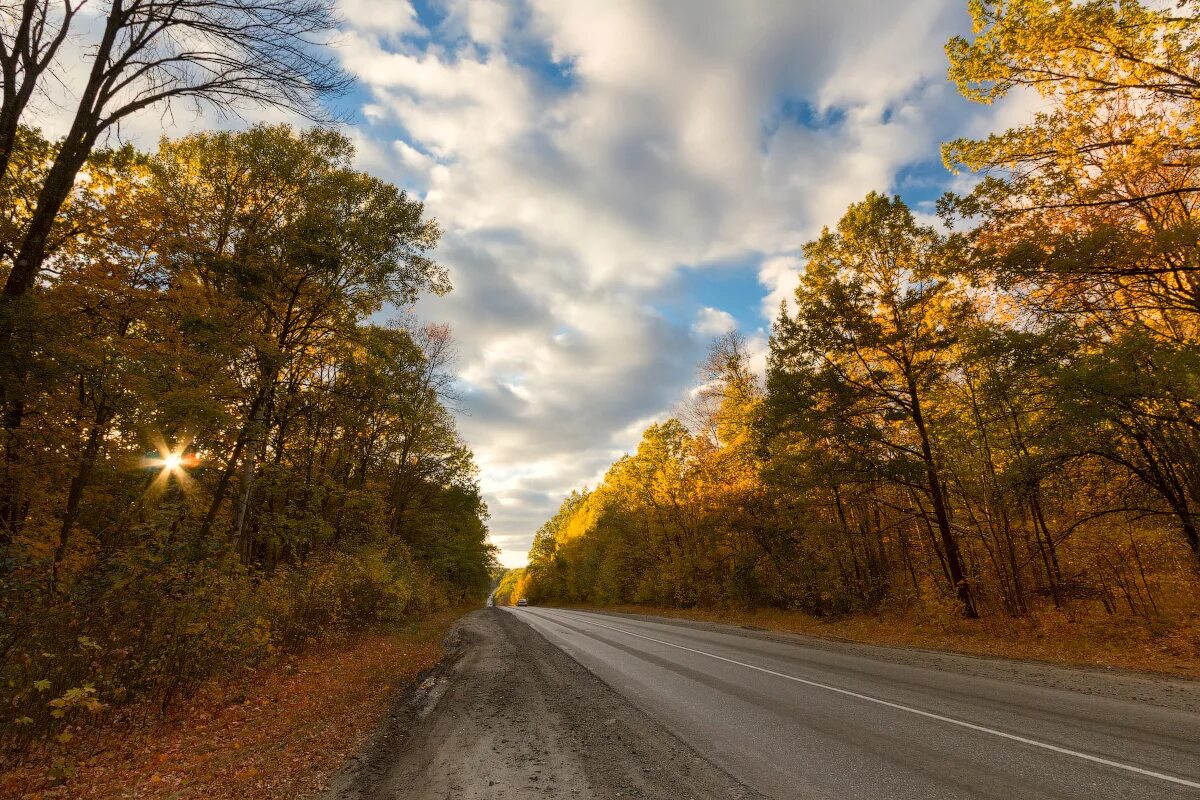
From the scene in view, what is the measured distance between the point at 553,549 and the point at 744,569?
5147cm

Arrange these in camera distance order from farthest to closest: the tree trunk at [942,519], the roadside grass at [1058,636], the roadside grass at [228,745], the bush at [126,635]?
the tree trunk at [942,519]
the roadside grass at [1058,636]
the bush at [126,635]
the roadside grass at [228,745]

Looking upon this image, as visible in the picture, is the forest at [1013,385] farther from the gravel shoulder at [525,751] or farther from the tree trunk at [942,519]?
the gravel shoulder at [525,751]

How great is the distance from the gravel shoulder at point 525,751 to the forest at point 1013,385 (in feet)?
36.8

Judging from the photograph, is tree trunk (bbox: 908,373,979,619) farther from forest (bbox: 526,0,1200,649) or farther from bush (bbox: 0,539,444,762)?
bush (bbox: 0,539,444,762)

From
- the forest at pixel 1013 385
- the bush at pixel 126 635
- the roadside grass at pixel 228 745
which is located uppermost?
the forest at pixel 1013 385

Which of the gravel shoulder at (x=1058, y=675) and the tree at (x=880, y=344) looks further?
the tree at (x=880, y=344)

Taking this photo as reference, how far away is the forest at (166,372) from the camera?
6766mm

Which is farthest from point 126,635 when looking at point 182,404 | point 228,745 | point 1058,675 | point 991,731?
point 1058,675

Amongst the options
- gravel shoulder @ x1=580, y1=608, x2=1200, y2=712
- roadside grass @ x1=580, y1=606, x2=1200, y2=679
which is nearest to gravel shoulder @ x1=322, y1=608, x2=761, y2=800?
gravel shoulder @ x1=580, y1=608, x2=1200, y2=712

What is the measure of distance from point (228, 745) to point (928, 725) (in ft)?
28.8

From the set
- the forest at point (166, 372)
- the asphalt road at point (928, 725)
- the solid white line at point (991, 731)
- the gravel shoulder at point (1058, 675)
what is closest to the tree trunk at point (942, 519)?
the gravel shoulder at point (1058, 675)

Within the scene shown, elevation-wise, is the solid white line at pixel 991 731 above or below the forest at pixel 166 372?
below

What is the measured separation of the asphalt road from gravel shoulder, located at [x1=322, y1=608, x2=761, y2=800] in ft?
1.36

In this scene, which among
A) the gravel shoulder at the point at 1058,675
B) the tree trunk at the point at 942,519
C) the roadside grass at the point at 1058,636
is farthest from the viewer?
the tree trunk at the point at 942,519
